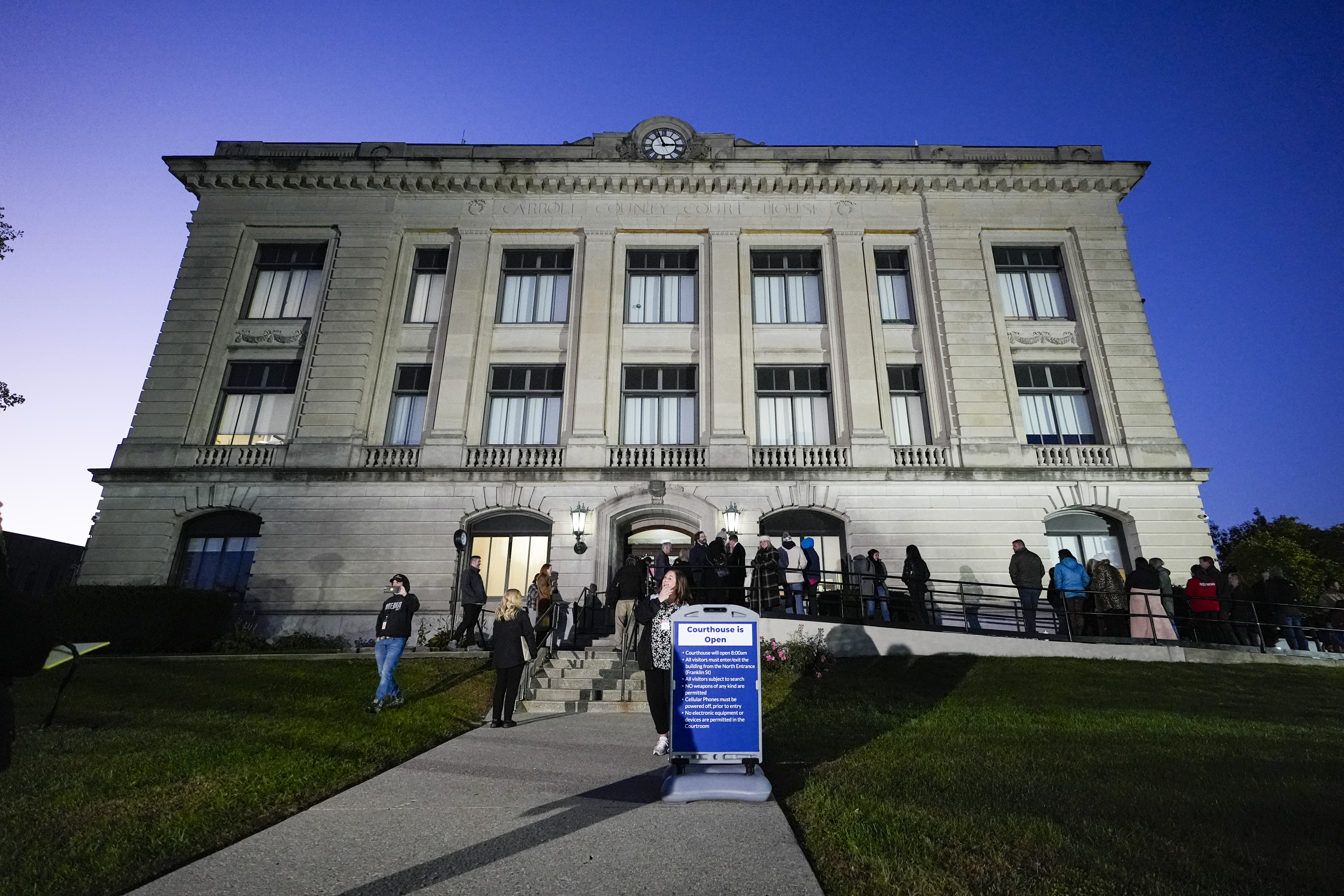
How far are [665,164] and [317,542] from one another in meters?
17.3

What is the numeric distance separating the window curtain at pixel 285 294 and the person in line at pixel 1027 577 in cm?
2285

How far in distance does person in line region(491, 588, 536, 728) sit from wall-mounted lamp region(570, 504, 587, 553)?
31.3 ft

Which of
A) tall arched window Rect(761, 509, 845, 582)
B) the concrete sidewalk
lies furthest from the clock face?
the concrete sidewalk

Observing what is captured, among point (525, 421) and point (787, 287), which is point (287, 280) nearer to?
point (525, 421)

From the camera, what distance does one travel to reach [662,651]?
7199 mm

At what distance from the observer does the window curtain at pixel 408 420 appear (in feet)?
71.6

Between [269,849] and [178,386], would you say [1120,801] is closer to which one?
[269,849]

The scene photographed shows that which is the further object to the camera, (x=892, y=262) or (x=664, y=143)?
(x=664, y=143)

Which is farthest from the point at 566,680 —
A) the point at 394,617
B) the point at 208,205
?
the point at 208,205

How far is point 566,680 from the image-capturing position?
12680mm

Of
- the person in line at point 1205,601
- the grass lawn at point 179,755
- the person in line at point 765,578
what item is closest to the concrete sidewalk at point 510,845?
the grass lawn at point 179,755

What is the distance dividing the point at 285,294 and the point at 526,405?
9710mm

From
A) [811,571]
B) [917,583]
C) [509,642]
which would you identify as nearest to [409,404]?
[811,571]

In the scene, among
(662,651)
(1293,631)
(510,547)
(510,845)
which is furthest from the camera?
(510,547)
